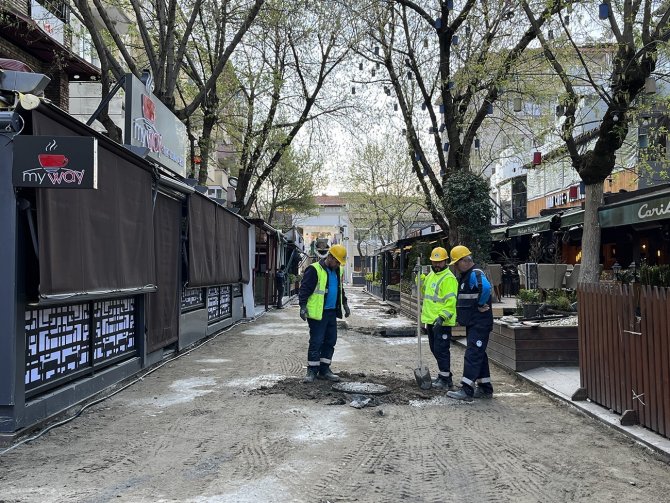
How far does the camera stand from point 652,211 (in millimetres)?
10133

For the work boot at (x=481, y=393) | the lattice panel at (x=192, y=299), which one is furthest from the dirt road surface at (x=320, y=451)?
the lattice panel at (x=192, y=299)

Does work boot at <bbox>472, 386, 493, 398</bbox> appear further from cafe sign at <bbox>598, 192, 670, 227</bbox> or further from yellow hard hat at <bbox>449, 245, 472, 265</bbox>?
cafe sign at <bbox>598, 192, 670, 227</bbox>

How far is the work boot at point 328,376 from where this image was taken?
26.6 ft

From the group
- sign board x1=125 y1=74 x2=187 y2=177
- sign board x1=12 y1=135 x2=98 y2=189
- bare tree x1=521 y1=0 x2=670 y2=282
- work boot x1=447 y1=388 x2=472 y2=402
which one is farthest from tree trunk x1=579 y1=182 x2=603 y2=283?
sign board x1=12 y1=135 x2=98 y2=189

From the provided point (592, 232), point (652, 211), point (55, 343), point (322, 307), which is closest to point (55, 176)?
point (55, 343)

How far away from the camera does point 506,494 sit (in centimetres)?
405

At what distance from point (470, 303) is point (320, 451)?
3097mm

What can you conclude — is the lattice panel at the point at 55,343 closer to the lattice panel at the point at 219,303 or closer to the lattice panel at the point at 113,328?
the lattice panel at the point at 113,328

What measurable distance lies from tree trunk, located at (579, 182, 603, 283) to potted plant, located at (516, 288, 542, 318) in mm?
857

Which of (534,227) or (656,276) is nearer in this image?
(656,276)

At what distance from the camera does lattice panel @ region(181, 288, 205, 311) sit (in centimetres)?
1080

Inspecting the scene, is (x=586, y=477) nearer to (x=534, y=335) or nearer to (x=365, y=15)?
(x=534, y=335)

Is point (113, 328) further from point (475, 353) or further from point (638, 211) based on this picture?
point (638, 211)

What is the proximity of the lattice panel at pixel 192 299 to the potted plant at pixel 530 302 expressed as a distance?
19.8 feet
